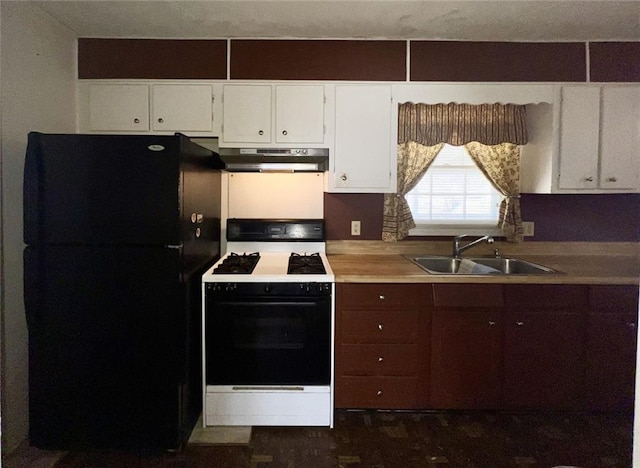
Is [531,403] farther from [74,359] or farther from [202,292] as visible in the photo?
[74,359]

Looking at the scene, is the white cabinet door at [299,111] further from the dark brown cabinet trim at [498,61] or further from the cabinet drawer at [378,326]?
the cabinet drawer at [378,326]

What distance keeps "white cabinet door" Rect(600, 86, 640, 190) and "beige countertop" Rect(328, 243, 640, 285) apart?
0.55 m

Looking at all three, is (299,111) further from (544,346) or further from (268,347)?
(544,346)

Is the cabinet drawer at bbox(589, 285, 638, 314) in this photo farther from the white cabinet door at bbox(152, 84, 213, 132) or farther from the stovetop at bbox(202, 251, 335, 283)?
the white cabinet door at bbox(152, 84, 213, 132)

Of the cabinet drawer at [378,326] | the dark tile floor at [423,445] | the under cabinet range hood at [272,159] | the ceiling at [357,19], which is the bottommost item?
the dark tile floor at [423,445]

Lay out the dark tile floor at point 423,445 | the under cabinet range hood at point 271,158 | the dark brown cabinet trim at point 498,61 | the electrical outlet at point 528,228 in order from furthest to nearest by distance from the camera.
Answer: the electrical outlet at point 528,228 → the dark brown cabinet trim at point 498,61 → the under cabinet range hood at point 271,158 → the dark tile floor at point 423,445

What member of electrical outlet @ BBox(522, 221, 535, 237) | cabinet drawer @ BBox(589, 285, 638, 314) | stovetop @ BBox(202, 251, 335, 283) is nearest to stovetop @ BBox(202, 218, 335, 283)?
stovetop @ BBox(202, 251, 335, 283)

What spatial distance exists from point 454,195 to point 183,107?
6.35ft

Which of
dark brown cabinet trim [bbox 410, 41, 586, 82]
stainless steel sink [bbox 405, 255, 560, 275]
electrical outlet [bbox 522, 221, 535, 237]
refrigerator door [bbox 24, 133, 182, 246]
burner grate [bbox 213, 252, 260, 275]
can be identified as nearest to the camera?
refrigerator door [bbox 24, 133, 182, 246]

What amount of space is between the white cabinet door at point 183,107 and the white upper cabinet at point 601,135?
2.21 metres

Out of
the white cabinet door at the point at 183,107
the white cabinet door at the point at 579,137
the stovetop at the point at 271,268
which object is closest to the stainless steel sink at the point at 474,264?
the white cabinet door at the point at 579,137

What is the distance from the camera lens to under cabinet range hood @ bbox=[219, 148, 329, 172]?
2.77 meters

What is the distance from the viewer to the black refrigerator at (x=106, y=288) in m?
2.13

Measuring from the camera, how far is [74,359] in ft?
7.20
